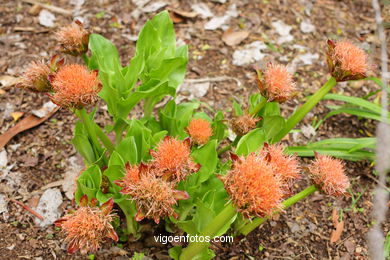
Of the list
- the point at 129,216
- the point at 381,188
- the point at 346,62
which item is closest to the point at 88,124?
the point at 129,216

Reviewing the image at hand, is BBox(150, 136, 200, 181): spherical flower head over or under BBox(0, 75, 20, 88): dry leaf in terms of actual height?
over

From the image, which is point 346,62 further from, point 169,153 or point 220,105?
point 220,105

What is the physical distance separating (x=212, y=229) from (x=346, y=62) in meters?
1.21

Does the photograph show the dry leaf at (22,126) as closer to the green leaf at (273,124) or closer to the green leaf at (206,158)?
the green leaf at (206,158)

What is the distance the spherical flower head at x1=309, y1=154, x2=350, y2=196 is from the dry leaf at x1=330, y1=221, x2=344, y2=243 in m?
0.97

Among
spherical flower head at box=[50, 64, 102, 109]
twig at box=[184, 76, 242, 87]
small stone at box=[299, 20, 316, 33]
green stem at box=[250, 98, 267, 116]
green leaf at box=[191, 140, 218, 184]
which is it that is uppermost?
spherical flower head at box=[50, 64, 102, 109]

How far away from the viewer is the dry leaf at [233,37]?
13.6 ft

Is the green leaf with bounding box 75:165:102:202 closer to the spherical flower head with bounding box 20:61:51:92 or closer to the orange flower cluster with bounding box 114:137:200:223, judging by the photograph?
the orange flower cluster with bounding box 114:137:200:223

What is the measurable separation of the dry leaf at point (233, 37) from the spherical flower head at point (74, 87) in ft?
7.83

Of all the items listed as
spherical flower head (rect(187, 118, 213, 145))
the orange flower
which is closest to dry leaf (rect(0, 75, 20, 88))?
spherical flower head (rect(187, 118, 213, 145))

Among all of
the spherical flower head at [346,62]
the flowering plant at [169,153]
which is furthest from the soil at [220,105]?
the spherical flower head at [346,62]

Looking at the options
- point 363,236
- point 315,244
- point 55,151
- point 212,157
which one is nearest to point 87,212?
point 212,157

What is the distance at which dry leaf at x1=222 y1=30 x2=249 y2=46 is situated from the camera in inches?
164

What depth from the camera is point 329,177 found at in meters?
1.99
